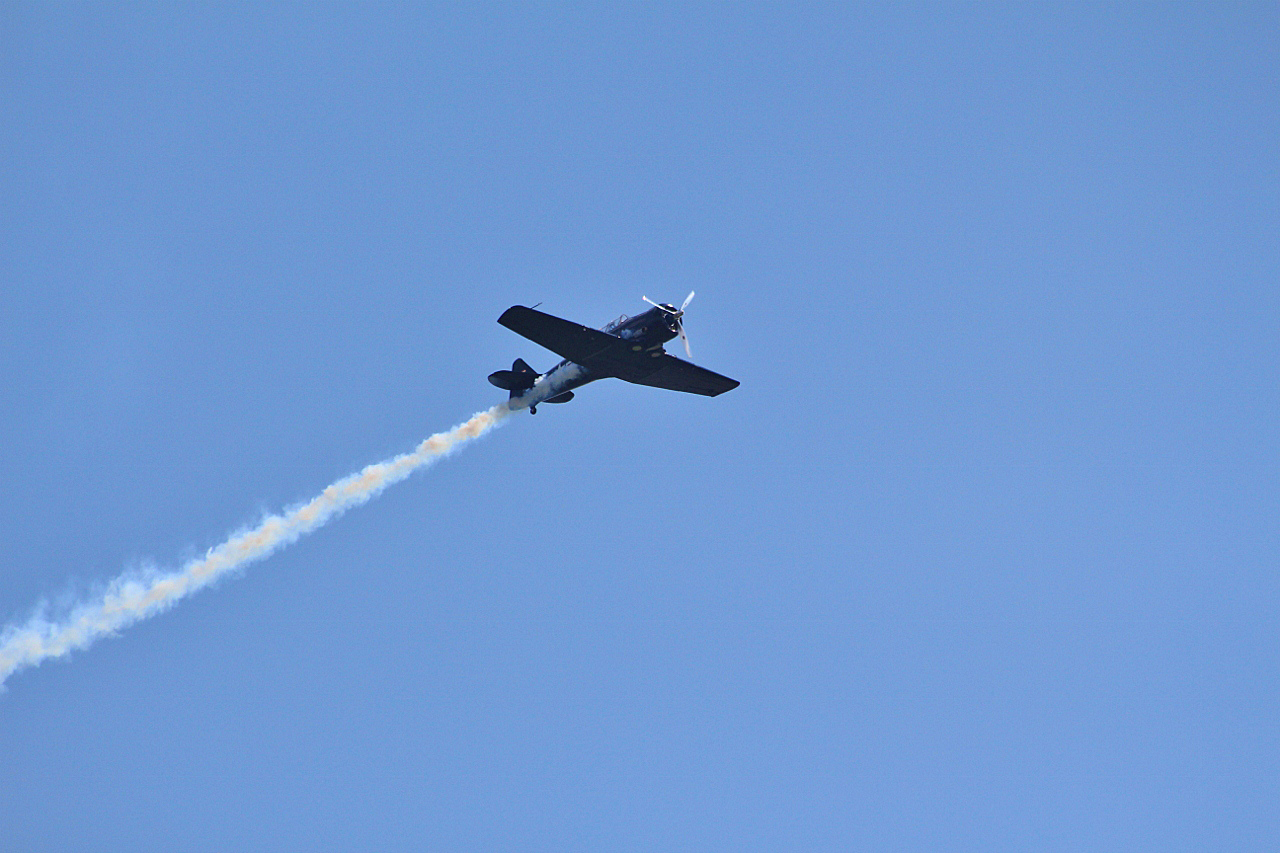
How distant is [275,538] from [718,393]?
22408 millimetres

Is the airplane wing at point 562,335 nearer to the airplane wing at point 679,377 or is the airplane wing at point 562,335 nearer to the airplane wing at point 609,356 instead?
the airplane wing at point 609,356

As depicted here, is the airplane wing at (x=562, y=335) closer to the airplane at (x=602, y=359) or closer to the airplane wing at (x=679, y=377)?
the airplane at (x=602, y=359)

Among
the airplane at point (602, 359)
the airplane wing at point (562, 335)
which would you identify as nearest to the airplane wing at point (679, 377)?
the airplane at point (602, 359)

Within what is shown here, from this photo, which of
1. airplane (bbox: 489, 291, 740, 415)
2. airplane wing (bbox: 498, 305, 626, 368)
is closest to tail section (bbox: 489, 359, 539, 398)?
airplane (bbox: 489, 291, 740, 415)

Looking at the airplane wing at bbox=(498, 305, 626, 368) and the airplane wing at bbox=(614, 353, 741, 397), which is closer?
the airplane wing at bbox=(498, 305, 626, 368)

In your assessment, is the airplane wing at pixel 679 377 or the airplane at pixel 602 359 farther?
the airplane wing at pixel 679 377

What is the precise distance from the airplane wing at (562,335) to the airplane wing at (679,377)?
79.2 inches

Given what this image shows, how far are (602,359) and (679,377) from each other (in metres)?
4.55

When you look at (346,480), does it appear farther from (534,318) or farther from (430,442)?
(534,318)

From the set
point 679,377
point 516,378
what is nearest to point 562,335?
point 516,378

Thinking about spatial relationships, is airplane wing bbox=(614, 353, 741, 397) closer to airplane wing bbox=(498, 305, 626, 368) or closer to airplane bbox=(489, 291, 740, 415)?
airplane bbox=(489, 291, 740, 415)

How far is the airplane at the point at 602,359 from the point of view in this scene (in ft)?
142

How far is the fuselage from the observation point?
1702 inches

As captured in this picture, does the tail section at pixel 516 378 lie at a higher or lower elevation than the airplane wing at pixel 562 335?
higher
